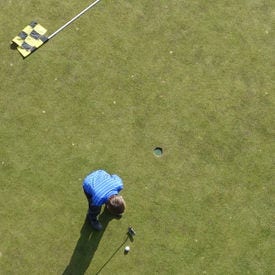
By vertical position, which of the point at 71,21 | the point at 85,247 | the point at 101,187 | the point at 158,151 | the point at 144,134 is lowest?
the point at 85,247

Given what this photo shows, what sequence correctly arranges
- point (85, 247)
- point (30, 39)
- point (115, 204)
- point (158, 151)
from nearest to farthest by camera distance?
point (115, 204)
point (85, 247)
point (158, 151)
point (30, 39)

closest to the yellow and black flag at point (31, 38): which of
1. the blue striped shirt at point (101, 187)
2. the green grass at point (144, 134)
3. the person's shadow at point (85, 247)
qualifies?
the green grass at point (144, 134)

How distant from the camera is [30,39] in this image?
12750 mm

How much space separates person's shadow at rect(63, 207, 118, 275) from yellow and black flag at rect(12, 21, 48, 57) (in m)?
4.85

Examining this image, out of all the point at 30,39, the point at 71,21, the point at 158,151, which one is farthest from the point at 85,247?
the point at 71,21

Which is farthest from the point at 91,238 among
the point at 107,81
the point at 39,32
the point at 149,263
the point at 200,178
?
the point at 39,32

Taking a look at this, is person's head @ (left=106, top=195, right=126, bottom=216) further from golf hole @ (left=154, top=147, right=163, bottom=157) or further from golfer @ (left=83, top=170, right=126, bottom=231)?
golf hole @ (left=154, top=147, right=163, bottom=157)

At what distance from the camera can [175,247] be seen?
11.5m

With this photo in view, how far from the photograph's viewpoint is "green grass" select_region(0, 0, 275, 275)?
11.5 metres

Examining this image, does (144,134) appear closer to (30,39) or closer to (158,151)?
(158,151)

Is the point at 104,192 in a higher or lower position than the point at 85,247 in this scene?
higher

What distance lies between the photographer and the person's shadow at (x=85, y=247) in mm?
11398

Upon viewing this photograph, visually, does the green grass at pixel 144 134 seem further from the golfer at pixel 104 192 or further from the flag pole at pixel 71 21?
the golfer at pixel 104 192

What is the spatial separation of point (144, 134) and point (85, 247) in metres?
3.24
